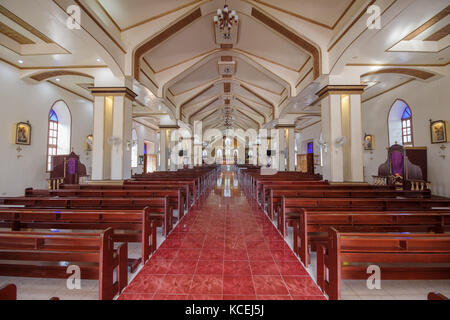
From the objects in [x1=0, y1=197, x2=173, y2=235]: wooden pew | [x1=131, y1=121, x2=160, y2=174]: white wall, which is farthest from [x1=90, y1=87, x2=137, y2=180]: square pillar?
[x1=131, y1=121, x2=160, y2=174]: white wall

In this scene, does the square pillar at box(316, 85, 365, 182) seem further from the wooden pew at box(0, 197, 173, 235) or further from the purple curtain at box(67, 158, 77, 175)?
the purple curtain at box(67, 158, 77, 175)

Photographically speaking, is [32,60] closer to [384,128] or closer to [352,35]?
[352,35]

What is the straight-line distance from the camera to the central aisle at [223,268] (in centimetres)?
210

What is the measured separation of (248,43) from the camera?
324 inches

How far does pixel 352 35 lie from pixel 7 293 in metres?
6.73

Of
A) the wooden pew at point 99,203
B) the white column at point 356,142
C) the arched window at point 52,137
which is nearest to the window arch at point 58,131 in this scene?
the arched window at point 52,137

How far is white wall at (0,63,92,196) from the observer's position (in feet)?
22.0

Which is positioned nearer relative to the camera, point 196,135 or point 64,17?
point 64,17

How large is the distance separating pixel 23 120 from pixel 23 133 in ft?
1.46

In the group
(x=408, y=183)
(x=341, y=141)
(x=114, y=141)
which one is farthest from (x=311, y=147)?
(x=114, y=141)

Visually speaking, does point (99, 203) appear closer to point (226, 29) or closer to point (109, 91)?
point (109, 91)

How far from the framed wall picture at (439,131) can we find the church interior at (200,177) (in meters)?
0.04

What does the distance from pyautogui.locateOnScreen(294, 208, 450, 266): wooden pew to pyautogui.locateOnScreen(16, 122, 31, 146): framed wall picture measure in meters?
8.86

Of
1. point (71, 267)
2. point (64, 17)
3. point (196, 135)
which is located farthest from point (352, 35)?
point (196, 135)
